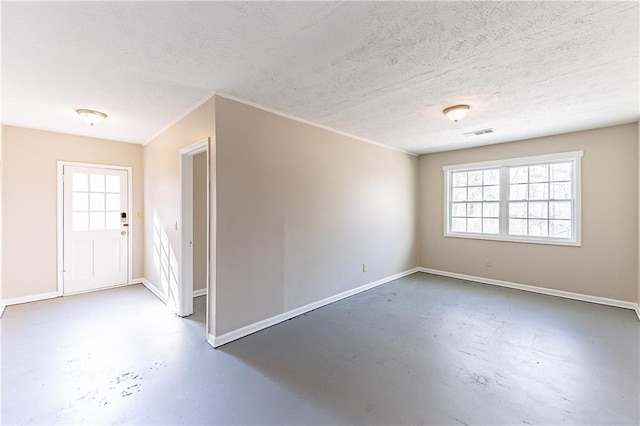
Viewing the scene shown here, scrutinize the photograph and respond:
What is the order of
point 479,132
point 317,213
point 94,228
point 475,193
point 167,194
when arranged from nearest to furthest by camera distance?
point 317,213, point 167,194, point 479,132, point 94,228, point 475,193

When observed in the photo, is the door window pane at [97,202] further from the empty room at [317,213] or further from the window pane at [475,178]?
the window pane at [475,178]

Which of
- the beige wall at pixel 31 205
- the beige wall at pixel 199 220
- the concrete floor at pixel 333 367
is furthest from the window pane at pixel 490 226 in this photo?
the beige wall at pixel 31 205

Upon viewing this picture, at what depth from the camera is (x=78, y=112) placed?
129 inches

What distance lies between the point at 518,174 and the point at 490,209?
29.8 inches

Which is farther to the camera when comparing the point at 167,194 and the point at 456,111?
the point at 167,194

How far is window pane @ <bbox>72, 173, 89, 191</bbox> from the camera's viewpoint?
4.40m

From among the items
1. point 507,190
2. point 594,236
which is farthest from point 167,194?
point 594,236

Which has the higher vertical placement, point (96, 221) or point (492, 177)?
point (492, 177)

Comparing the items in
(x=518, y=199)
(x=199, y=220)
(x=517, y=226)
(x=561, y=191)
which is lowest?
(x=517, y=226)

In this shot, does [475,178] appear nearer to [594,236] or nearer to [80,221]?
[594,236]

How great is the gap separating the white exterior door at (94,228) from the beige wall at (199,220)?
5.16 ft

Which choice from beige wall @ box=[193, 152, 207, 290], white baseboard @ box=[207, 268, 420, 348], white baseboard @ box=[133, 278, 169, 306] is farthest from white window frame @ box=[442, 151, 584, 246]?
white baseboard @ box=[133, 278, 169, 306]

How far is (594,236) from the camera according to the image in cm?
405

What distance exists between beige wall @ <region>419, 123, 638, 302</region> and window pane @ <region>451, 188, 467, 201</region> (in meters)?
0.71
